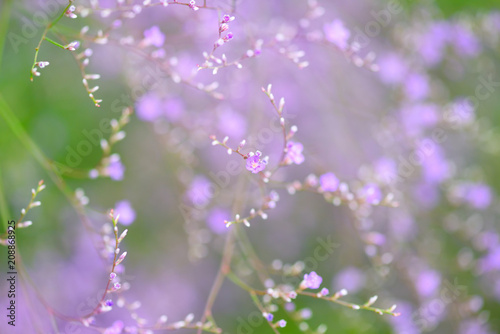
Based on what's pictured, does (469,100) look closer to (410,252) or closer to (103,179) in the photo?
(410,252)

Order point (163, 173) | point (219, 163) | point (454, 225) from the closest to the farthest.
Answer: point (454, 225) → point (163, 173) → point (219, 163)

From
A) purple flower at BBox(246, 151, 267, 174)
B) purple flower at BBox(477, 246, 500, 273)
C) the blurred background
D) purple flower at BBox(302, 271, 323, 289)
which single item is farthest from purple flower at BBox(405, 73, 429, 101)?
purple flower at BBox(246, 151, 267, 174)

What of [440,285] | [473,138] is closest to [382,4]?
[473,138]

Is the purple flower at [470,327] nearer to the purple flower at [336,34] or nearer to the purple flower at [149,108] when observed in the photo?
the purple flower at [336,34]

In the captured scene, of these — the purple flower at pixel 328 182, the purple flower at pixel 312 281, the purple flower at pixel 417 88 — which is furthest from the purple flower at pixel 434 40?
the purple flower at pixel 312 281

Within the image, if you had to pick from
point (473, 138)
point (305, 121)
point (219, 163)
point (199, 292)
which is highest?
point (473, 138)

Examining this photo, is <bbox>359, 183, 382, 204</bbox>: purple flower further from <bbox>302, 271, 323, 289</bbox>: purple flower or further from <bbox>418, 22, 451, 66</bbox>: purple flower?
<bbox>418, 22, 451, 66</bbox>: purple flower
